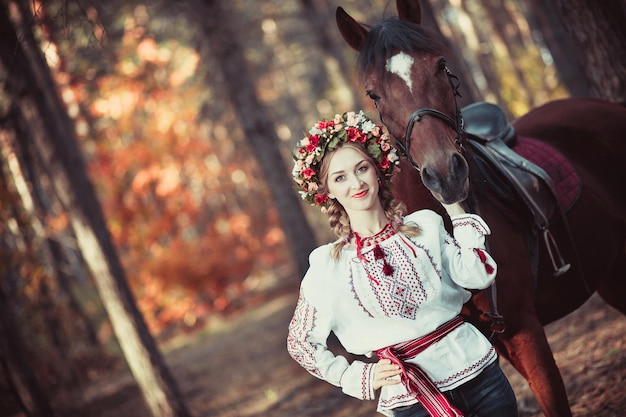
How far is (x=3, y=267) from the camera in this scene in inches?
363

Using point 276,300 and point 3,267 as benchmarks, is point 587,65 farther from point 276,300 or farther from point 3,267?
point 276,300

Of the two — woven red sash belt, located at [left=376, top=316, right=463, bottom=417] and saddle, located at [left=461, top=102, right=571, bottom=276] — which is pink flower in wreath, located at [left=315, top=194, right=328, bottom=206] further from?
saddle, located at [left=461, top=102, right=571, bottom=276]

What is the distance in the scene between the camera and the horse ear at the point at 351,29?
10.6ft

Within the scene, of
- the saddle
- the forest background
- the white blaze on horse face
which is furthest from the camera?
the forest background

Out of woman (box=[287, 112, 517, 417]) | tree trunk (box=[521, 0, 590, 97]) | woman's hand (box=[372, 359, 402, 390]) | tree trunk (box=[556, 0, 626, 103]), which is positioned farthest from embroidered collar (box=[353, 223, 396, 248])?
tree trunk (box=[521, 0, 590, 97])

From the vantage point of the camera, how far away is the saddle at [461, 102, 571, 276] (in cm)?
331

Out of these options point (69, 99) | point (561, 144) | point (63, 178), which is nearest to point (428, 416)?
point (561, 144)

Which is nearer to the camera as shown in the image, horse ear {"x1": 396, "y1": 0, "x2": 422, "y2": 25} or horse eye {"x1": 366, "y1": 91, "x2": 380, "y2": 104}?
horse eye {"x1": 366, "y1": 91, "x2": 380, "y2": 104}

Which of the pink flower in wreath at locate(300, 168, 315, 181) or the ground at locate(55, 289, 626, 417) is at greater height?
the pink flower in wreath at locate(300, 168, 315, 181)

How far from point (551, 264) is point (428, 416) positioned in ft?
4.62

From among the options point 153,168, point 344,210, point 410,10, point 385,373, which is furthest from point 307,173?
point 153,168

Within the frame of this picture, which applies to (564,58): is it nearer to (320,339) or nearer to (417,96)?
(417,96)

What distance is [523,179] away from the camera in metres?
3.44

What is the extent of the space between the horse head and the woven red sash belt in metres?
0.57
